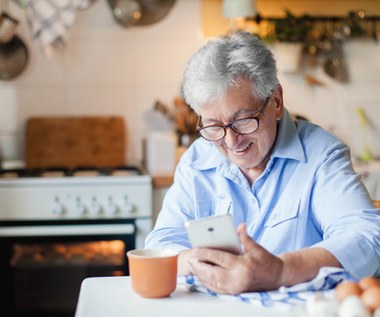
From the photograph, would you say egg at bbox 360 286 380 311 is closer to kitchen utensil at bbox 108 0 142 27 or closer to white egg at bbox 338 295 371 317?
white egg at bbox 338 295 371 317

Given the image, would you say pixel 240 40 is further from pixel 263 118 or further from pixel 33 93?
pixel 33 93

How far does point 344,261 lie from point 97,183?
1.69 meters

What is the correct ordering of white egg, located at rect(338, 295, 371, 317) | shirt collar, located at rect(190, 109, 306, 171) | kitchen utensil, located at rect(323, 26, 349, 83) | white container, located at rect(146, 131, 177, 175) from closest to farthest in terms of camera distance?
white egg, located at rect(338, 295, 371, 317) → shirt collar, located at rect(190, 109, 306, 171) → white container, located at rect(146, 131, 177, 175) → kitchen utensil, located at rect(323, 26, 349, 83)

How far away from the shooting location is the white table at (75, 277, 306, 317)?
1.24 meters

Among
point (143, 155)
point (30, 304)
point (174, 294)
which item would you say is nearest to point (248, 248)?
point (174, 294)

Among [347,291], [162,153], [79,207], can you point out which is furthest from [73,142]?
[347,291]

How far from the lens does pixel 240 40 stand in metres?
1.62

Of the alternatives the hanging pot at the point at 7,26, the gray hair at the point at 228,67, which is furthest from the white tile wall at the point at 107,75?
the gray hair at the point at 228,67

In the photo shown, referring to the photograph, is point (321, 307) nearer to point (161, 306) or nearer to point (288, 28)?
point (161, 306)

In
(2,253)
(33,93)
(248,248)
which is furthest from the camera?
(33,93)

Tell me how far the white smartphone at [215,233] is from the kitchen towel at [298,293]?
0.09 meters

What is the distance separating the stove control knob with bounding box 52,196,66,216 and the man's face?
53.6 inches

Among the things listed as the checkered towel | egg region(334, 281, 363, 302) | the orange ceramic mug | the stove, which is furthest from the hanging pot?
egg region(334, 281, 363, 302)

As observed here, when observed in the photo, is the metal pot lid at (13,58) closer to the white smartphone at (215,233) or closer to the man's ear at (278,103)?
the man's ear at (278,103)
